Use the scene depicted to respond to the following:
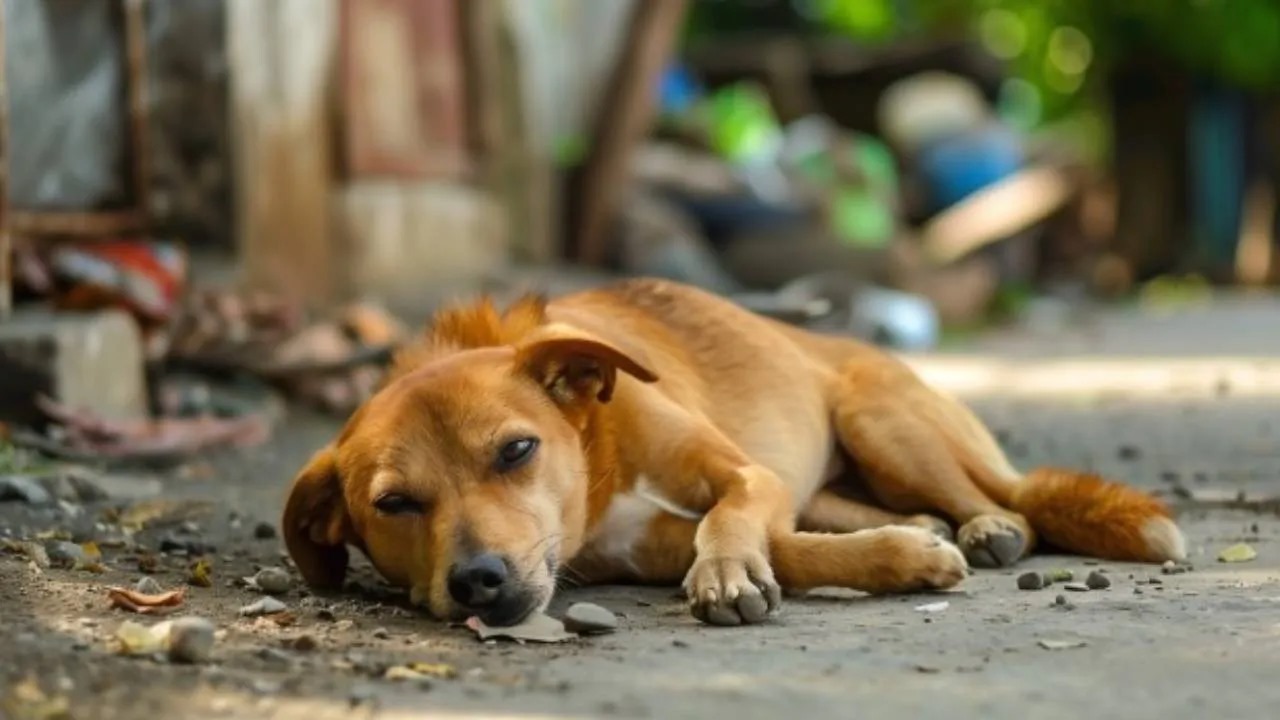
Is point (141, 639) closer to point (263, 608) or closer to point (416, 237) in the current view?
point (263, 608)

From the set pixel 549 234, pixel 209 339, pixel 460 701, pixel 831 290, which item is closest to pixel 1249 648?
pixel 460 701

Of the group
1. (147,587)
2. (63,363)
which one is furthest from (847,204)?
(147,587)

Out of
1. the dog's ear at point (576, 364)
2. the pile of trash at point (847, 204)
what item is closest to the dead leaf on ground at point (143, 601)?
the dog's ear at point (576, 364)

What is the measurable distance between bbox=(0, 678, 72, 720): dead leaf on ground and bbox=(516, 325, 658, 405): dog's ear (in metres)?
1.50

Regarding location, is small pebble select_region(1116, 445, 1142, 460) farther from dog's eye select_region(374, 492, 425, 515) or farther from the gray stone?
the gray stone

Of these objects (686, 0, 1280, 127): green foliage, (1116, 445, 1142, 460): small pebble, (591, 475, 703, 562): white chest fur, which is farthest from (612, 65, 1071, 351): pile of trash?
(591, 475, 703, 562): white chest fur

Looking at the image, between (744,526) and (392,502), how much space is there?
76 centimetres

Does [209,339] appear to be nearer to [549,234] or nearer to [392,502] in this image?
[392,502]

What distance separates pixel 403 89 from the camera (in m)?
11.1

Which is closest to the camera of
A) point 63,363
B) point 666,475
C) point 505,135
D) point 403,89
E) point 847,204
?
point 666,475

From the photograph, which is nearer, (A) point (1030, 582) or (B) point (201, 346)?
(A) point (1030, 582)

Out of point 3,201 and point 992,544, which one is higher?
point 3,201

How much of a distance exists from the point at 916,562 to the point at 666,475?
0.66 metres

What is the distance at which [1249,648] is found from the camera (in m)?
3.49
